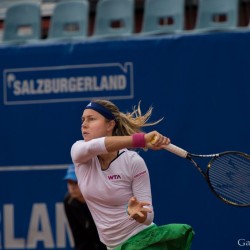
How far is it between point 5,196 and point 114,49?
1.58 metres

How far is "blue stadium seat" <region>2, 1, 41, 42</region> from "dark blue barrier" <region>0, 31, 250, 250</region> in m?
0.62

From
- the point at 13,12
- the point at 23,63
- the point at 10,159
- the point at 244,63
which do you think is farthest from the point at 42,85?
the point at 244,63

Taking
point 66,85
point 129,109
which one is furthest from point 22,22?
point 129,109

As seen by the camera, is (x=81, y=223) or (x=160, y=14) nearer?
(x=81, y=223)

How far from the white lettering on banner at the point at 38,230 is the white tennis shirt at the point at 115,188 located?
2540 mm

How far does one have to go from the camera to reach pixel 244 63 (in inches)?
242

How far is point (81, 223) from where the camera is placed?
18.4 ft

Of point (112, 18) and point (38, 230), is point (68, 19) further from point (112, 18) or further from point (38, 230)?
point (38, 230)

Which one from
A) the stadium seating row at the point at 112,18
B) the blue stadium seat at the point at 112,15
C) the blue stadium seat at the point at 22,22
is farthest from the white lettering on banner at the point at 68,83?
the blue stadium seat at the point at 22,22

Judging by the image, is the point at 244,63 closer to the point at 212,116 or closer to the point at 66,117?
the point at 212,116

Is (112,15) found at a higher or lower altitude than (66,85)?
higher

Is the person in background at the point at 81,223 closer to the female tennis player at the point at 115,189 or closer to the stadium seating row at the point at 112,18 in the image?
the female tennis player at the point at 115,189

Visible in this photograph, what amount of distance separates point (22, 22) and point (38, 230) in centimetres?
202

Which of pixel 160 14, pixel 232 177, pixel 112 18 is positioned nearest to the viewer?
pixel 232 177
